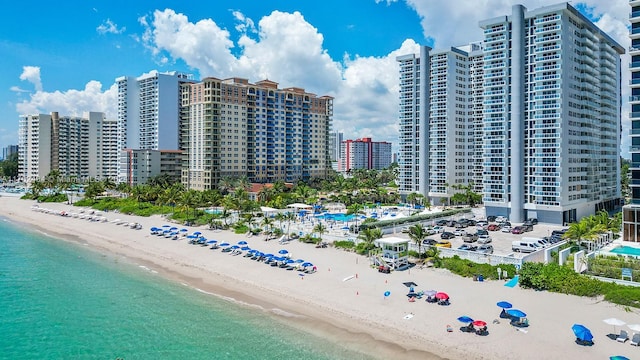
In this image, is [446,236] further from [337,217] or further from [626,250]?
[337,217]

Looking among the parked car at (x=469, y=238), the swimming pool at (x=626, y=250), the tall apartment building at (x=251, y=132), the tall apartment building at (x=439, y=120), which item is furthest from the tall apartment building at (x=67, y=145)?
the swimming pool at (x=626, y=250)

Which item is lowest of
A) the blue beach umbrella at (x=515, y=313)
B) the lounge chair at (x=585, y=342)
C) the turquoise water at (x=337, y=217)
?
the lounge chair at (x=585, y=342)

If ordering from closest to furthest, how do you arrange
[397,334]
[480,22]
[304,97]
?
[397,334]
[480,22]
[304,97]

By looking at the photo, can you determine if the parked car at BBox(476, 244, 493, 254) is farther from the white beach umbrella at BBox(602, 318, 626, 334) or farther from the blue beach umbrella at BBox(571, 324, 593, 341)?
the blue beach umbrella at BBox(571, 324, 593, 341)

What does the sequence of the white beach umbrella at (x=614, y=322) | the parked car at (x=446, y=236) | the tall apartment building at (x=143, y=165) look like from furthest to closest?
1. the tall apartment building at (x=143, y=165)
2. the parked car at (x=446, y=236)
3. the white beach umbrella at (x=614, y=322)

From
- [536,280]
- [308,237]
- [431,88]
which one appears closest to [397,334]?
[536,280]

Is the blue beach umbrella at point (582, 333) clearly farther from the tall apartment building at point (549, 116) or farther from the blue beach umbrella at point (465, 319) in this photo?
the tall apartment building at point (549, 116)

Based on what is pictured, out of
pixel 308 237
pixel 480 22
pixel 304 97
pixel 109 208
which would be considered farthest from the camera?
pixel 304 97

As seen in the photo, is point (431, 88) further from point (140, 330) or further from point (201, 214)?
point (140, 330)
